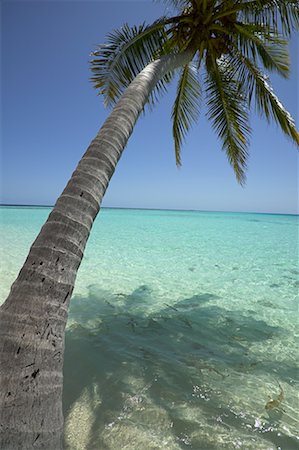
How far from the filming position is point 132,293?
6633 mm

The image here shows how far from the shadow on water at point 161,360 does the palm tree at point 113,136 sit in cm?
125

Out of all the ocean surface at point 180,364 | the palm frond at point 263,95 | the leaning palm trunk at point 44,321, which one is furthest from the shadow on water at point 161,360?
the palm frond at point 263,95

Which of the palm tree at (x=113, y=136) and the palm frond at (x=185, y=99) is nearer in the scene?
the palm tree at (x=113, y=136)

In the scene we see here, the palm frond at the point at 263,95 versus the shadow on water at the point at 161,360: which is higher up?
the palm frond at the point at 263,95

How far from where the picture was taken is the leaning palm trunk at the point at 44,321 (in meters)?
1.31

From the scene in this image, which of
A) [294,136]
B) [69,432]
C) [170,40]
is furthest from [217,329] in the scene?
[170,40]

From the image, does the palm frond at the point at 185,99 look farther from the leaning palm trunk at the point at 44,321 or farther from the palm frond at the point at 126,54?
the leaning palm trunk at the point at 44,321

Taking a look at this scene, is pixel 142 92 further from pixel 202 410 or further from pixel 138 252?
pixel 138 252

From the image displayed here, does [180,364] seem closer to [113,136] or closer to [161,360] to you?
[161,360]

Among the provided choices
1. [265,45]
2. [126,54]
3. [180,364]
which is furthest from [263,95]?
[180,364]

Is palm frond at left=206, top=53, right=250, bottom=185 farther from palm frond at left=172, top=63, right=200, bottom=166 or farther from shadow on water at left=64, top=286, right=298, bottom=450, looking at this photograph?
shadow on water at left=64, top=286, right=298, bottom=450

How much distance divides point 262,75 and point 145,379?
574cm

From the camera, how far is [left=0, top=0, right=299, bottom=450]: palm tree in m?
1.38

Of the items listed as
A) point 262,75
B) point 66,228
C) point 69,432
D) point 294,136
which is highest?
point 262,75
